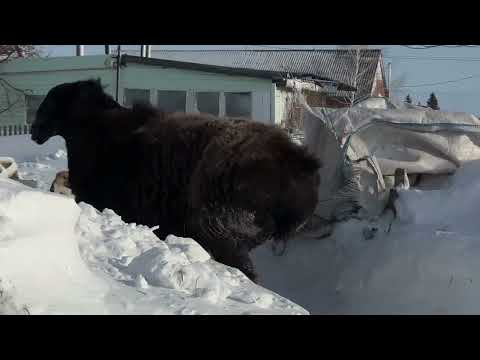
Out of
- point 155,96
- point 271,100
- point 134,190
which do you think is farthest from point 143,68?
point 134,190

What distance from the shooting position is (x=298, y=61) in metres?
43.7

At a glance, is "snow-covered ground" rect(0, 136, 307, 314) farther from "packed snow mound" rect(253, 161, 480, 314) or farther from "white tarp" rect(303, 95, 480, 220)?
"white tarp" rect(303, 95, 480, 220)

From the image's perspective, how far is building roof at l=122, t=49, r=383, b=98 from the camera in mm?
36969

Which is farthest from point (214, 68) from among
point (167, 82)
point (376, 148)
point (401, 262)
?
point (401, 262)

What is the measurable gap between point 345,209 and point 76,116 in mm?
3741

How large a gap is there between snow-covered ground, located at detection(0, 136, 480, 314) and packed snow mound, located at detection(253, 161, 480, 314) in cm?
1

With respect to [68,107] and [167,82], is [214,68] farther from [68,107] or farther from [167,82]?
[68,107]

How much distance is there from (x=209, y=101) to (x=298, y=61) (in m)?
20.2

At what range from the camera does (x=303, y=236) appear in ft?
26.5

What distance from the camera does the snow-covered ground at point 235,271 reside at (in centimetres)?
312

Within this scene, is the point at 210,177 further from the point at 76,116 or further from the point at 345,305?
the point at 76,116

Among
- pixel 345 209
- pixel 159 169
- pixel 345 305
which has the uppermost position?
pixel 159 169

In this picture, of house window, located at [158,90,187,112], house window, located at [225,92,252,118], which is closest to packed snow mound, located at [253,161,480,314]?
house window, located at [225,92,252,118]

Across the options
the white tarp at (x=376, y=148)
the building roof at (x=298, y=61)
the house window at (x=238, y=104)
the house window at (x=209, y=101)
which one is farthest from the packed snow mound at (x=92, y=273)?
the building roof at (x=298, y=61)
